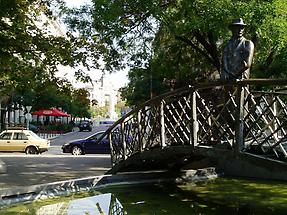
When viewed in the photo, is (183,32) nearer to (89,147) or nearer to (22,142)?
(89,147)

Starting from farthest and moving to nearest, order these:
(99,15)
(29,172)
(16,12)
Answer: (29,172) < (99,15) < (16,12)

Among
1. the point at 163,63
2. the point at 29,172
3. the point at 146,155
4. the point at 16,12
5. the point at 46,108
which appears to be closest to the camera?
the point at 146,155

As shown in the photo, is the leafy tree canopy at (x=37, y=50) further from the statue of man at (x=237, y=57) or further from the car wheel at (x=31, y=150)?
the car wheel at (x=31, y=150)

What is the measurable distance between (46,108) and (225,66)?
163 ft

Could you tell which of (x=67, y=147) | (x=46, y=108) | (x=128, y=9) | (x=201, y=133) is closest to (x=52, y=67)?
(x=128, y=9)

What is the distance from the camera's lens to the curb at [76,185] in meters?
11.4

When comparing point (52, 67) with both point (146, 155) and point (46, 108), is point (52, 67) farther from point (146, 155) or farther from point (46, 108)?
point (46, 108)

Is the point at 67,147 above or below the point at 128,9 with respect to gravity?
below

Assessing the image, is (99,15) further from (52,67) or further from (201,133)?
(201,133)

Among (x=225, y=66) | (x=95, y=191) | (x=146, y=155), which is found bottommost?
(x=95, y=191)

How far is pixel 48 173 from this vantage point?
16547mm

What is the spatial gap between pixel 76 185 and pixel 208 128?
4.55 metres

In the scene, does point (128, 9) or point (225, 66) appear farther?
point (128, 9)

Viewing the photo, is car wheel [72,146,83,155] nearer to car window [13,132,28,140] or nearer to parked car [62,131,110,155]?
parked car [62,131,110,155]
